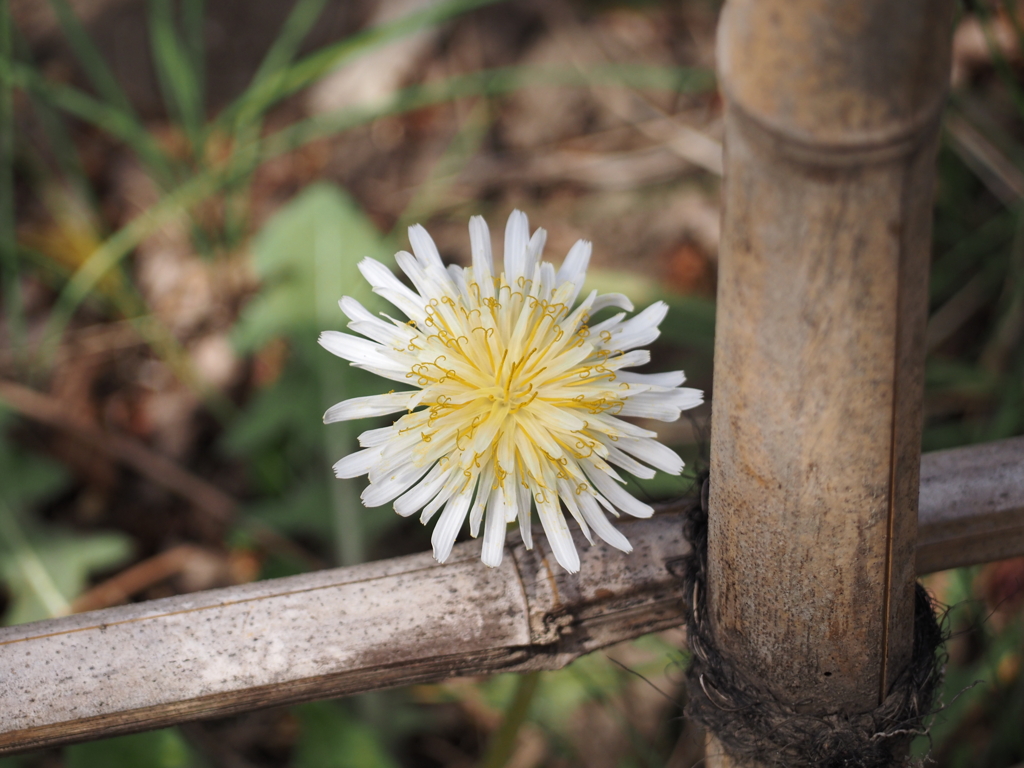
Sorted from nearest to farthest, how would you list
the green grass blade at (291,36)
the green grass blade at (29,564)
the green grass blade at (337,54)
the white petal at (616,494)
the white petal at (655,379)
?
1. the white petal at (616,494)
2. the white petal at (655,379)
3. the green grass blade at (29,564)
4. the green grass blade at (337,54)
5. the green grass blade at (291,36)

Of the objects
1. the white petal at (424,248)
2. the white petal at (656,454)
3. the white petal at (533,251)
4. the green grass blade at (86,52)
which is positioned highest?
the green grass blade at (86,52)

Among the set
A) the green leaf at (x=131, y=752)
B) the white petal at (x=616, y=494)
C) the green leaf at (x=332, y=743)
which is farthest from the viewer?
the green leaf at (x=332, y=743)

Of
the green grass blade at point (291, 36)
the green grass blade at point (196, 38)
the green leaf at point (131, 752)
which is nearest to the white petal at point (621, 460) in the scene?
the green leaf at point (131, 752)

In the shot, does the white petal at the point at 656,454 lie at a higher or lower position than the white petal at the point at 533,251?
lower

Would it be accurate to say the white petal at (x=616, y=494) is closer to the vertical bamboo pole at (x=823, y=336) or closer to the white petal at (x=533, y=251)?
the vertical bamboo pole at (x=823, y=336)

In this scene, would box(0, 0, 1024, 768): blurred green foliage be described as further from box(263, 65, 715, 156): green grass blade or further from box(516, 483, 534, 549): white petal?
box(516, 483, 534, 549): white petal

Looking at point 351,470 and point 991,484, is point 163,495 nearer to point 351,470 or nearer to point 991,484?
point 351,470

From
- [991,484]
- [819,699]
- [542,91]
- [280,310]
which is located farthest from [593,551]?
[542,91]

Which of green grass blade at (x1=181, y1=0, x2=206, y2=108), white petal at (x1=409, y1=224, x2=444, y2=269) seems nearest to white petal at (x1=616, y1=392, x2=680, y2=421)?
white petal at (x1=409, y1=224, x2=444, y2=269)
